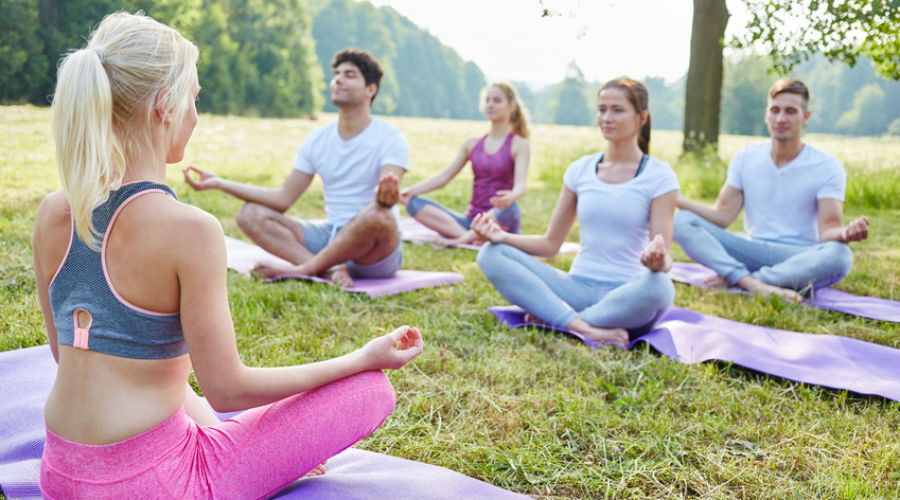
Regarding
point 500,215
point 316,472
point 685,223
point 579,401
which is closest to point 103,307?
point 316,472

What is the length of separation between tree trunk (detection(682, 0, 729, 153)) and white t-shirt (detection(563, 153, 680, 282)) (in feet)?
26.9

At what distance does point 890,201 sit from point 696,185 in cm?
243

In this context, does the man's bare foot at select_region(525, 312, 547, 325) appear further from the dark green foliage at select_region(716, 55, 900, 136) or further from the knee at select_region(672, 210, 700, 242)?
the dark green foliage at select_region(716, 55, 900, 136)

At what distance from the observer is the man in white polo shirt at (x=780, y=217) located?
4.35 m

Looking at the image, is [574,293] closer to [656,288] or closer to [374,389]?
[656,288]

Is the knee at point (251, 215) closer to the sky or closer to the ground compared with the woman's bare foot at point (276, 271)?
closer to the sky

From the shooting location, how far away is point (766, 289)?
438 centimetres

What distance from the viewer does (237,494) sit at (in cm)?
165

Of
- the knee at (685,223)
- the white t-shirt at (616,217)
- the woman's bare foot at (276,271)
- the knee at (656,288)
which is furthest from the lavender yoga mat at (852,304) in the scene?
the woman's bare foot at (276,271)

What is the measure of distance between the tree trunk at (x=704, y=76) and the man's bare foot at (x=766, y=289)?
7.19m

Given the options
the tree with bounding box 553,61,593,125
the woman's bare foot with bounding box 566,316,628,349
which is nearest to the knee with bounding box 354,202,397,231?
the woman's bare foot with bounding box 566,316,628,349

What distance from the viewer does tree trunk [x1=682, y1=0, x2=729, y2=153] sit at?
11.2 metres

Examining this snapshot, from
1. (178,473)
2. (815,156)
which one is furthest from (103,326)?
(815,156)

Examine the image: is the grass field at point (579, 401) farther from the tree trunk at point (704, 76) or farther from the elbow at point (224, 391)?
the tree trunk at point (704, 76)
